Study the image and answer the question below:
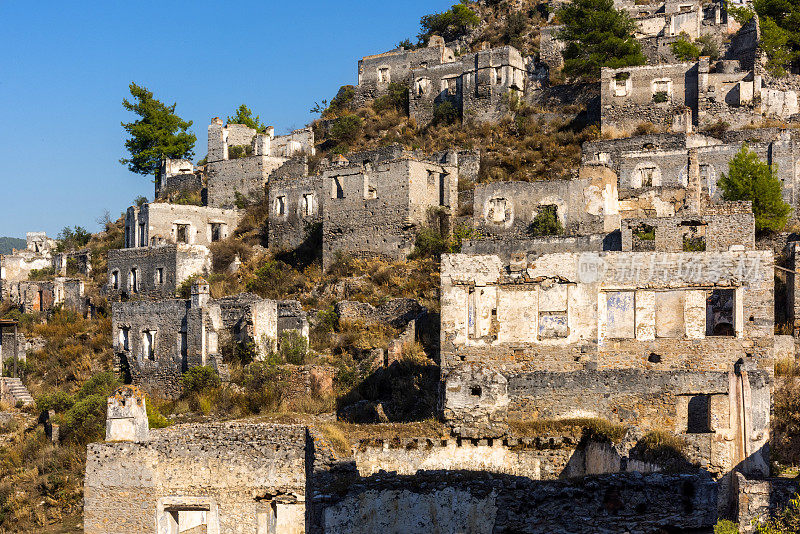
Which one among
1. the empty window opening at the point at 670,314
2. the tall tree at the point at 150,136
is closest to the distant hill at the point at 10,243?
the tall tree at the point at 150,136

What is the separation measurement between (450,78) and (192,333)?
23662mm

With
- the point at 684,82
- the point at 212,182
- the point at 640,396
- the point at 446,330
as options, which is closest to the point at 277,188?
the point at 212,182

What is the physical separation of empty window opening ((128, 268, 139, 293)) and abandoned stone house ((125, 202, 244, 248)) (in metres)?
1.73

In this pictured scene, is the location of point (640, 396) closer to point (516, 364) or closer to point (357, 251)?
point (516, 364)

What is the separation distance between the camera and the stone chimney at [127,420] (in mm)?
18797

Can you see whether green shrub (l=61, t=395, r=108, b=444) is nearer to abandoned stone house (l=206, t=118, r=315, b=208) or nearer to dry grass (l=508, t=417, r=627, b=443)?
dry grass (l=508, t=417, r=627, b=443)

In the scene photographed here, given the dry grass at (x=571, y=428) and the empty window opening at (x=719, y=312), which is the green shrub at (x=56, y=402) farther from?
the empty window opening at (x=719, y=312)

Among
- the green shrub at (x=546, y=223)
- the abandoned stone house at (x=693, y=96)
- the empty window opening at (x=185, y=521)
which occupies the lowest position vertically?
the empty window opening at (x=185, y=521)

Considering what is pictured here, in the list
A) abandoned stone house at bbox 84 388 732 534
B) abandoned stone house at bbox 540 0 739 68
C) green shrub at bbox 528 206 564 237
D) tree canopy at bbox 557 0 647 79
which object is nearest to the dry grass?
abandoned stone house at bbox 84 388 732 534

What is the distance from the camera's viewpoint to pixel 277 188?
39969mm

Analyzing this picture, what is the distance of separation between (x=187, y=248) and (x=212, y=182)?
33.2ft

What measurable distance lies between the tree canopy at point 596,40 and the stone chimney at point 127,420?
32.2 meters

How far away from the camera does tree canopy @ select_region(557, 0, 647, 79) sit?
46.9 meters

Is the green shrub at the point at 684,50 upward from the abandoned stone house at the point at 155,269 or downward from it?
upward
